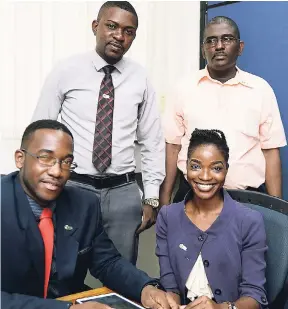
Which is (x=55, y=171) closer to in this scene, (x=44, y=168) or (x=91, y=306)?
(x=44, y=168)

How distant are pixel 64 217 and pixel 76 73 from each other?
Answer: 0.95 m

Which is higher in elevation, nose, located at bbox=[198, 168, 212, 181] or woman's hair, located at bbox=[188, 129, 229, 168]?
woman's hair, located at bbox=[188, 129, 229, 168]

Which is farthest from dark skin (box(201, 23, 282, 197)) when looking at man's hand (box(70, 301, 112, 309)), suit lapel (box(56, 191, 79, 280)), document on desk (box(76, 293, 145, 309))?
man's hand (box(70, 301, 112, 309))

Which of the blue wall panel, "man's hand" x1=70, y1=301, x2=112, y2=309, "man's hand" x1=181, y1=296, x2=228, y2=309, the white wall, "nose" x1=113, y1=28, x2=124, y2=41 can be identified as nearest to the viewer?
"man's hand" x1=70, y1=301, x2=112, y2=309

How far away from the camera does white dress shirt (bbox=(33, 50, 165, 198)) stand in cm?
236

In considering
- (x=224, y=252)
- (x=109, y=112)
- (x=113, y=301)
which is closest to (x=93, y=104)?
(x=109, y=112)

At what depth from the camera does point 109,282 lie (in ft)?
5.52

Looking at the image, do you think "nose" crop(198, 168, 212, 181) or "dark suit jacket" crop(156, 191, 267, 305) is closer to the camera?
"dark suit jacket" crop(156, 191, 267, 305)

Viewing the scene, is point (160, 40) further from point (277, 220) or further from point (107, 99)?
point (277, 220)

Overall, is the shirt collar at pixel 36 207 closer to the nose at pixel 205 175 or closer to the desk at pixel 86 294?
the desk at pixel 86 294

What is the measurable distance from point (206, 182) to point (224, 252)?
28cm

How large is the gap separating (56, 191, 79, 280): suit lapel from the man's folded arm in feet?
0.62

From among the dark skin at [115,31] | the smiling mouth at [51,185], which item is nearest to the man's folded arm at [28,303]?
the smiling mouth at [51,185]

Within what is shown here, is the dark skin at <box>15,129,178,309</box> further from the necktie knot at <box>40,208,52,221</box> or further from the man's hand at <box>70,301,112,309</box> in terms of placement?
the man's hand at <box>70,301,112,309</box>
